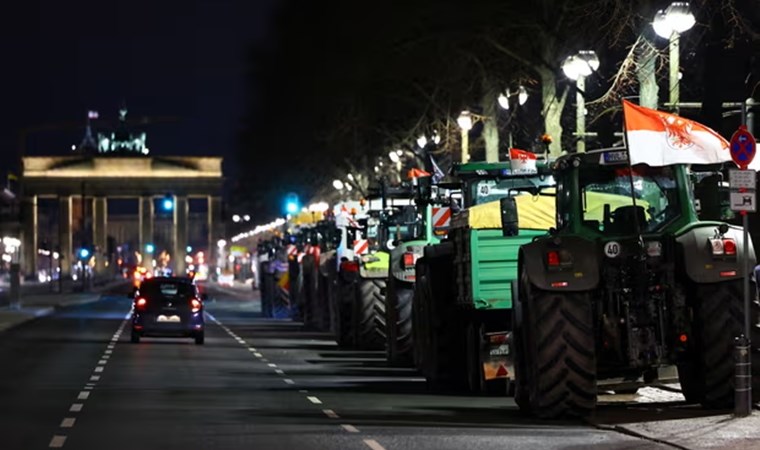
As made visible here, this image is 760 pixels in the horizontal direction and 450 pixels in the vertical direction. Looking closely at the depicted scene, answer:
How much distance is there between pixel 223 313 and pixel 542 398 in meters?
61.5

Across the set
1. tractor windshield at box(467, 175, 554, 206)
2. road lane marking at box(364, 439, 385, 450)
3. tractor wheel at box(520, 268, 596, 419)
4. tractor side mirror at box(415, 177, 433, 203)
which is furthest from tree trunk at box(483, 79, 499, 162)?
road lane marking at box(364, 439, 385, 450)

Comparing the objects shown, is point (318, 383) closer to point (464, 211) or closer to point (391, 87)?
point (464, 211)

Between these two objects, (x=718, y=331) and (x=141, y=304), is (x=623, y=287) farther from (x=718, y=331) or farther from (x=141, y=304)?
(x=141, y=304)

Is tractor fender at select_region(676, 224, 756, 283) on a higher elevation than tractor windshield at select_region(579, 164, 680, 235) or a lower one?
lower

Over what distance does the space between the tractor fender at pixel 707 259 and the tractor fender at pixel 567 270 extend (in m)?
1.08

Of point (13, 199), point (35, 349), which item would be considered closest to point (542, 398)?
point (35, 349)

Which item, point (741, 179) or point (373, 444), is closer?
point (373, 444)

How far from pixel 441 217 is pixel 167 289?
598 inches

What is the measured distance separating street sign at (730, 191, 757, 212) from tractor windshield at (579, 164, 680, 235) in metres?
0.91

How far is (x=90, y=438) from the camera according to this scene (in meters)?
20.0

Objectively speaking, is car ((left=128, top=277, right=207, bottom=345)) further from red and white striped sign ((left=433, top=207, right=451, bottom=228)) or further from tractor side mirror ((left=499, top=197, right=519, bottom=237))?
tractor side mirror ((left=499, top=197, right=519, bottom=237))

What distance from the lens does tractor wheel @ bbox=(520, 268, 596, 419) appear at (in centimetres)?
2088

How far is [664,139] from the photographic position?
70.3ft

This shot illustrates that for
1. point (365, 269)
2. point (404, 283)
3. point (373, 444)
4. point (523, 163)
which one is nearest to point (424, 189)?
point (404, 283)
